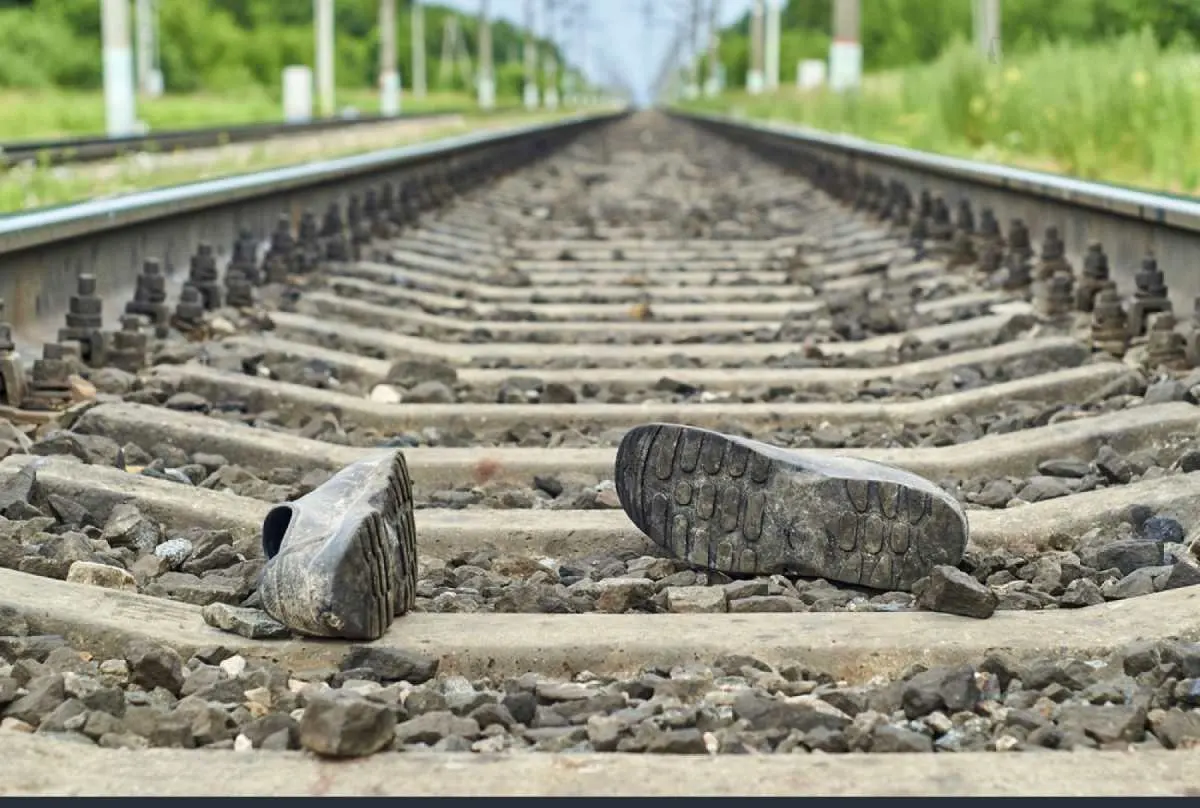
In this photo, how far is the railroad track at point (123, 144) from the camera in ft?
46.0

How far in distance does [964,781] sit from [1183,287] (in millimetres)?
3244

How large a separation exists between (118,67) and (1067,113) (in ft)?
46.7

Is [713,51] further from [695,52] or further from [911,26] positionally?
[695,52]

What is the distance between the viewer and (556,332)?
6180 mm

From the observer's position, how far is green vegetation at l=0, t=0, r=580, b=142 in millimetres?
30641

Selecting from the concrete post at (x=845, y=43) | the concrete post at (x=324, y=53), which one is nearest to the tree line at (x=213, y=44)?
the concrete post at (x=324, y=53)

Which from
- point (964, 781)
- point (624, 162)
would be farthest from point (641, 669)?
point (624, 162)

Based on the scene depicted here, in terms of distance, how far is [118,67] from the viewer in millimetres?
21250

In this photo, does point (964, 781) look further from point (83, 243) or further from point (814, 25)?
point (814, 25)

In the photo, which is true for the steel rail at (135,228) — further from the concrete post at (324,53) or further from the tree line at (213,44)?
the tree line at (213,44)

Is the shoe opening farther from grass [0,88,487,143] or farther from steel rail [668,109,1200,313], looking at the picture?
grass [0,88,487,143]

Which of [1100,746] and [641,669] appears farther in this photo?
[641,669]

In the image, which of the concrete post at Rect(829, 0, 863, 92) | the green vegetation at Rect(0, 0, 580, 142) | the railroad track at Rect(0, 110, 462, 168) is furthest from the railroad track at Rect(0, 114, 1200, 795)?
the concrete post at Rect(829, 0, 863, 92)

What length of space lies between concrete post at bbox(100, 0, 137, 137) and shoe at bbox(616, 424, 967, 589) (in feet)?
62.9
